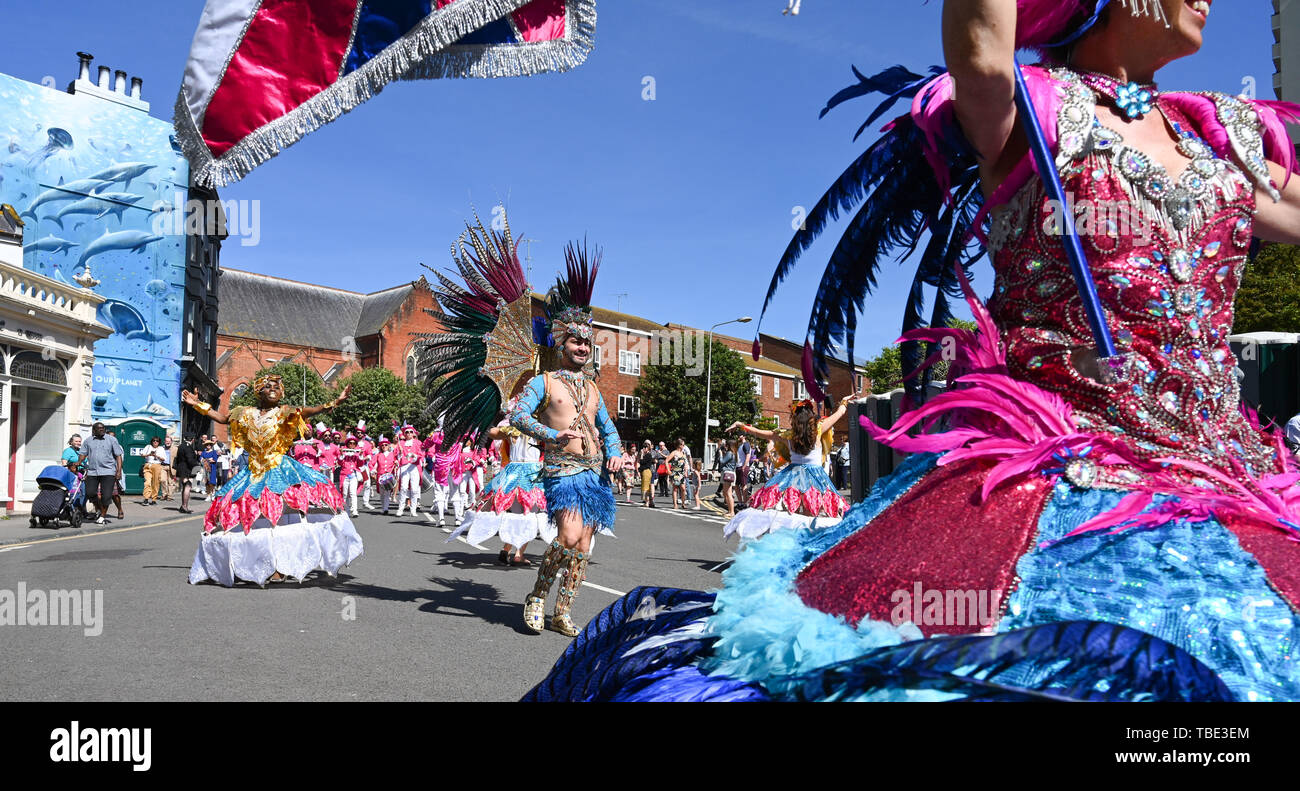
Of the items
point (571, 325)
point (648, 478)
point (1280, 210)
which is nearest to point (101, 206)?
point (648, 478)

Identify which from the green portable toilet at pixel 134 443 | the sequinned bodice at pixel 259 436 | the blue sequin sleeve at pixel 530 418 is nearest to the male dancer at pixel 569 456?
the blue sequin sleeve at pixel 530 418

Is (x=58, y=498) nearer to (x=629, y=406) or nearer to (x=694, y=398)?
(x=694, y=398)

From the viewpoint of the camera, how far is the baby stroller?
604 inches

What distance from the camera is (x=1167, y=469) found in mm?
1399

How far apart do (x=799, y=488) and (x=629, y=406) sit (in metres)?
52.1

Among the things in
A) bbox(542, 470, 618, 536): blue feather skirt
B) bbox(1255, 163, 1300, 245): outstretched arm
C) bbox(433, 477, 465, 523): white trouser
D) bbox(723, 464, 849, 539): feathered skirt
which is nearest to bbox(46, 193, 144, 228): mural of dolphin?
bbox(433, 477, 465, 523): white trouser

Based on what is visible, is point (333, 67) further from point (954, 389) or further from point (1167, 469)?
point (1167, 469)

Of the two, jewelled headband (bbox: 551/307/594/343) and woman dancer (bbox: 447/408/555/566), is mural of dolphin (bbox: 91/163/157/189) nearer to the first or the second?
woman dancer (bbox: 447/408/555/566)

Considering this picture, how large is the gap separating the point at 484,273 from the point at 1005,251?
277 inches

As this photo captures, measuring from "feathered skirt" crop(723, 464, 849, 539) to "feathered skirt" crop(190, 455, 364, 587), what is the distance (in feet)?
13.9

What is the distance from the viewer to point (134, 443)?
28.3 metres

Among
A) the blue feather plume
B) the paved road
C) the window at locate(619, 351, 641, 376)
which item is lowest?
the paved road

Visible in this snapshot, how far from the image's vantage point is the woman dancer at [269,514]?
A: 851 cm
